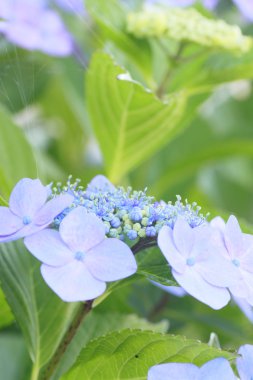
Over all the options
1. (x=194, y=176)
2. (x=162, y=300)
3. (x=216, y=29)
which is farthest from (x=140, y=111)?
(x=194, y=176)

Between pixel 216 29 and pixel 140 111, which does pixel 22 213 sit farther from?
pixel 216 29

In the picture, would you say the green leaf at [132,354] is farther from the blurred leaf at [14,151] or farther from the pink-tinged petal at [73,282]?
the blurred leaf at [14,151]

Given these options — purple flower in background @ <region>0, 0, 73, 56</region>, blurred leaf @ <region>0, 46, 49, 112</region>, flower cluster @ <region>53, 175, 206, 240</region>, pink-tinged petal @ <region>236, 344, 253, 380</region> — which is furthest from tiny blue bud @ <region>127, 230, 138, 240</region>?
purple flower in background @ <region>0, 0, 73, 56</region>

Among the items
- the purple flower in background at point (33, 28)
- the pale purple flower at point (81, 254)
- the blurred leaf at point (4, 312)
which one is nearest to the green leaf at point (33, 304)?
the blurred leaf at point (4, 312)

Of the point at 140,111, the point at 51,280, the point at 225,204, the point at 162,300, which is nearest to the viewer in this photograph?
the point at 51,280

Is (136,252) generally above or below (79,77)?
above

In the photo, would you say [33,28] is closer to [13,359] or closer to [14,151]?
[14,151]
